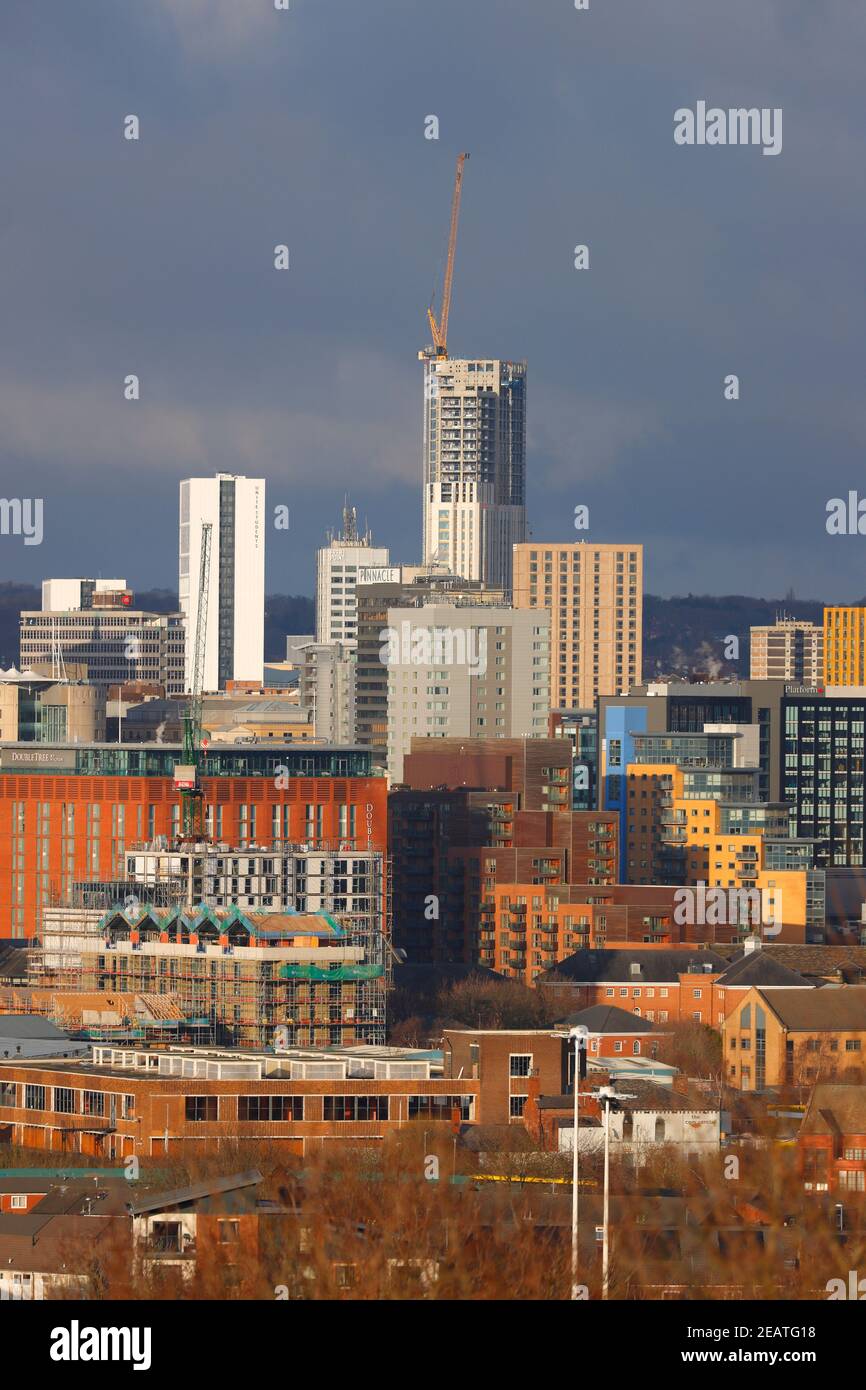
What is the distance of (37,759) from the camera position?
123375 millimetres

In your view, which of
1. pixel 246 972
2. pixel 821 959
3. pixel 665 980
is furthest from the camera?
pixel 821 959

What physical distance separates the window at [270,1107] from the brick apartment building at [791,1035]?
21.9m

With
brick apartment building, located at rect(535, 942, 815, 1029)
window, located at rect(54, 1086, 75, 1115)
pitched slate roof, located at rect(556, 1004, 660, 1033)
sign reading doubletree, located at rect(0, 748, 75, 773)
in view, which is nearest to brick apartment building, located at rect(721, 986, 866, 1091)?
brick apartment building, located at rect(535, 942, 815, 1029)

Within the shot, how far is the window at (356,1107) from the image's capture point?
2394 inches

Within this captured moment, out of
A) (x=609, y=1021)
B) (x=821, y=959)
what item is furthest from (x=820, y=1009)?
(x=821, y=959)

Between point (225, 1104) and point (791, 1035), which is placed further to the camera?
point (791, 1035)

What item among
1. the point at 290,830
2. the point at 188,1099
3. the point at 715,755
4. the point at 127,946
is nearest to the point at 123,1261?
the point at 188,1099

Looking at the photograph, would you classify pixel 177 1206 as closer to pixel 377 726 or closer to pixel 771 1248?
pixel 771 1248

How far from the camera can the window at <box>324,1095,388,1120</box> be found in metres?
60.8

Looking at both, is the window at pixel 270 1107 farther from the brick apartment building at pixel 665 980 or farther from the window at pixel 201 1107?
the brick apartment building at pixel 665 980

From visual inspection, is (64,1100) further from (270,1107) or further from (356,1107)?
(356,1107)

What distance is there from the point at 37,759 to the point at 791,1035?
46819 millimetres

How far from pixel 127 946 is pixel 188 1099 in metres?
23.1

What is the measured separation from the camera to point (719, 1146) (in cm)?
5941
